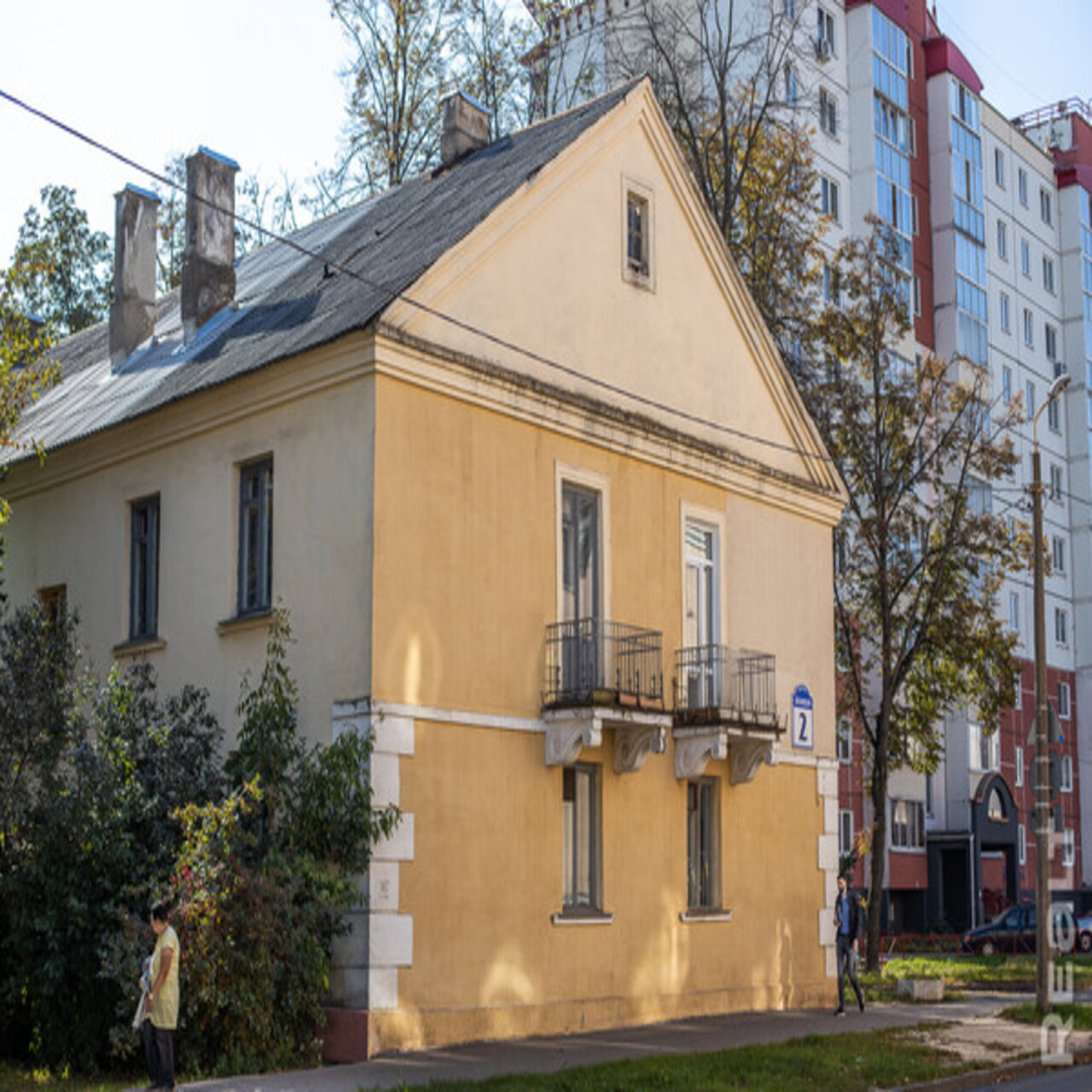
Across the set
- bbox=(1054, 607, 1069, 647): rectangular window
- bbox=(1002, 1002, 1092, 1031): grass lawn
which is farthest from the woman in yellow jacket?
bbox=(1054, 607, 1069, 647): rectangular window

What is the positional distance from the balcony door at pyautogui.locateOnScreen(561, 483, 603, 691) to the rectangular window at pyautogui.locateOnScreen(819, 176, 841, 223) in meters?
31.8

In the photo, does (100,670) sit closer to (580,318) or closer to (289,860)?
(289,860)

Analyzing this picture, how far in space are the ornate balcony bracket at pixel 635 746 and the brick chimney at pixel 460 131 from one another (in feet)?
Answer: 31.0

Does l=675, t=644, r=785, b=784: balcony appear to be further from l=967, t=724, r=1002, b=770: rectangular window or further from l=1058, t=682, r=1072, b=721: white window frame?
l=1058, t=682, r=1072, b=721: white window frame

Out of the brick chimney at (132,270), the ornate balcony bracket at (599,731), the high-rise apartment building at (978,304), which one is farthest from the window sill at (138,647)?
the high-rise apartment building at (978,304)

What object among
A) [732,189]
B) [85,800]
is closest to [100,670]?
[85,800]

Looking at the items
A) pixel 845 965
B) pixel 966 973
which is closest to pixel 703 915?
pixel 845 965

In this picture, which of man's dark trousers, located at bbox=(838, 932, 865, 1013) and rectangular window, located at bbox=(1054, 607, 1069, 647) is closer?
man's dark trousers, located at bbox=(838, 932, 865, 1013)

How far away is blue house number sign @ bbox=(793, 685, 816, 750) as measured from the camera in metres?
23.4

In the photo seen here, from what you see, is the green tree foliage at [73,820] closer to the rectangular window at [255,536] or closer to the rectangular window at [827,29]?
the rectangular window at [255,536]

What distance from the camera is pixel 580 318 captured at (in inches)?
811

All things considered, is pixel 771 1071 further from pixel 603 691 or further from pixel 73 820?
pixel 73 820

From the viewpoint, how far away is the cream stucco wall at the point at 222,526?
17531 millimetres

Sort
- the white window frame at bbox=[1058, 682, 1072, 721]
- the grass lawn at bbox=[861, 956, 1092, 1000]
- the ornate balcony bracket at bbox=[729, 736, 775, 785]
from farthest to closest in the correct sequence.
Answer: the white window frame at bbox=[1058, 682, 1072, 721], the grass lawn at bbox=[861, 956, 1092, 1000], the ornate balcony bracket at bbox=[729, 736, 775, 785]
